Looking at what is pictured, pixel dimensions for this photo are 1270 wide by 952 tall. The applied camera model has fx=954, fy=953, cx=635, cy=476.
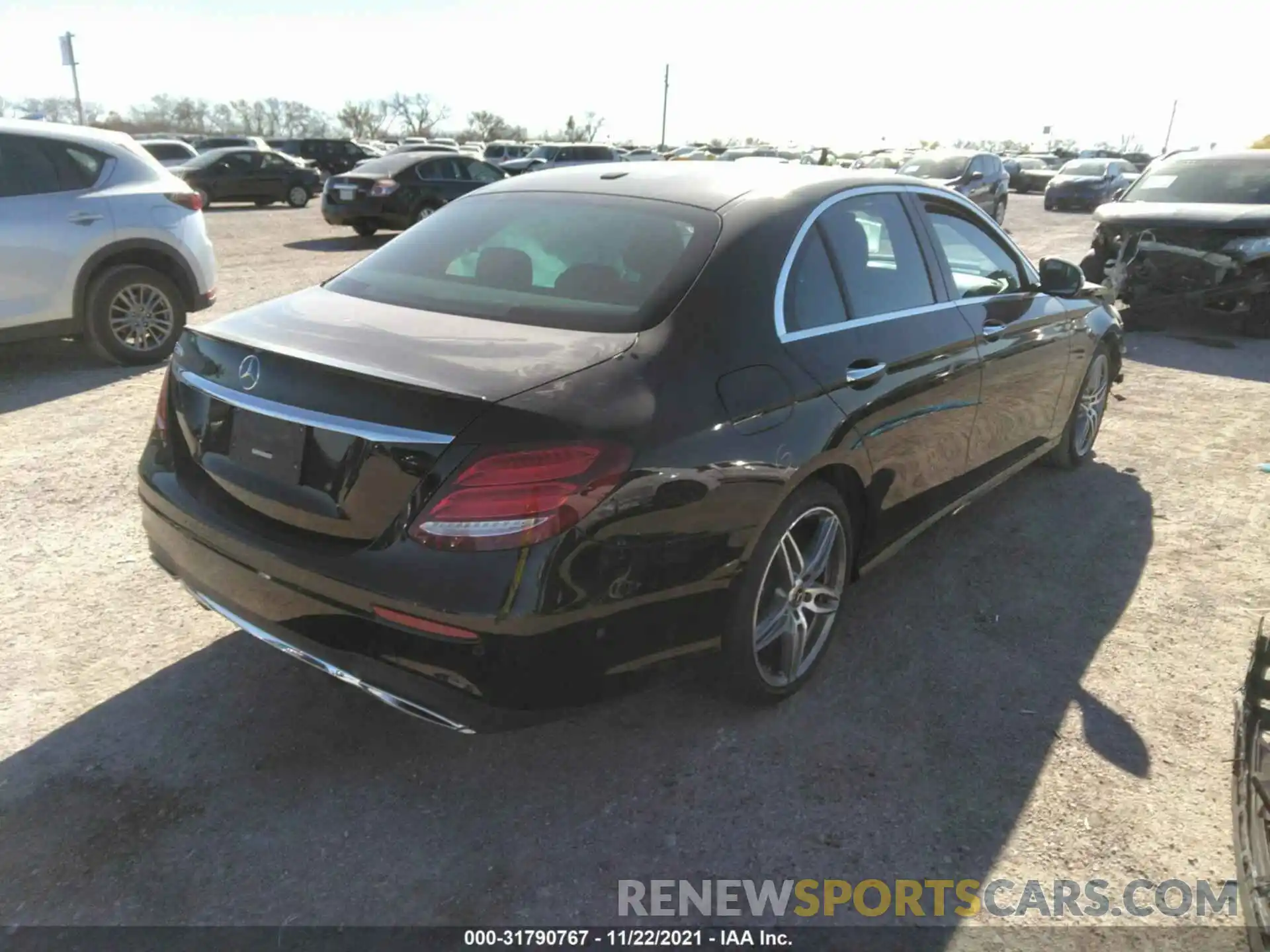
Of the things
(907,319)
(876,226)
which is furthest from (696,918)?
(876,226)

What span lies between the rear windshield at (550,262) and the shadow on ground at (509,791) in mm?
1121

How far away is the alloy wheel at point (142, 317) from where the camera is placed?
699 centimetres

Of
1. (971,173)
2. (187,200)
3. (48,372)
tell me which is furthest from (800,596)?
(971,173)

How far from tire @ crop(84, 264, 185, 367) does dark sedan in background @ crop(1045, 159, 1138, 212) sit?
25.8 meters

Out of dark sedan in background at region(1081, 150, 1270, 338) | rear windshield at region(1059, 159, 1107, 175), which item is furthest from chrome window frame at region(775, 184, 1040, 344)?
rear windshield at region(1059, 159, 1107, 175)

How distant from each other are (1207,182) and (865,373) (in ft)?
30.9

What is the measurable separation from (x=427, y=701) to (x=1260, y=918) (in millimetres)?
1829

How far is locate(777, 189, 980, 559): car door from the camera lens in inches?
122

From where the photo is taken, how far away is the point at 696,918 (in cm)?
234

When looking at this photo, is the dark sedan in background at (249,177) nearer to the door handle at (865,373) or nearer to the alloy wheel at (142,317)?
the alloy wheel at (142,317)

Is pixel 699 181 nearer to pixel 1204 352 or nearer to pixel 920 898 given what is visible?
pixel 920 898

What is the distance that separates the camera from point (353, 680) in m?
2.43

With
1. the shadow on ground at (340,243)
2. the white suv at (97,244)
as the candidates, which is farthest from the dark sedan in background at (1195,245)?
the shadow on ground at (340,243)

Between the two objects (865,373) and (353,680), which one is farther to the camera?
(865,373)
